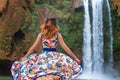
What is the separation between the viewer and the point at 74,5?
22.7 m

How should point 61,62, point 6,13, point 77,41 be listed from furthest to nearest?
point 77,41 < point 6,13 < point 61,62

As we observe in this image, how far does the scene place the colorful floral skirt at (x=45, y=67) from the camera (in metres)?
5.79

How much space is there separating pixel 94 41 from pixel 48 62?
16.8 meters

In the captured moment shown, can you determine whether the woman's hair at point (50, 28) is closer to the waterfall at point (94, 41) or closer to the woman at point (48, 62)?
the woman at point (48, 62)

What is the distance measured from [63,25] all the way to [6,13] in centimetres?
380

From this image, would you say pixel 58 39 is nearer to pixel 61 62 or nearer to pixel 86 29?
pixel 61 62

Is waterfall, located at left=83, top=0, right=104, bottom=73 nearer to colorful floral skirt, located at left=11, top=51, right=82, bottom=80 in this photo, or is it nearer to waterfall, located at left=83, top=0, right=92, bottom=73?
waterfall, located at left=83, top=0, right=92, bottom=73

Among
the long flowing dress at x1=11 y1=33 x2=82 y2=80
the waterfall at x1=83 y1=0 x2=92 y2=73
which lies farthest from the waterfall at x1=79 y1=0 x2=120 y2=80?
the long flowing dress at x1=11 y1=33 x2=82 y2=80

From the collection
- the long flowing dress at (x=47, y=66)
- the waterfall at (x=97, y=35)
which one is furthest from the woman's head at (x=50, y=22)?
the waterfall at (x=97, y=35)

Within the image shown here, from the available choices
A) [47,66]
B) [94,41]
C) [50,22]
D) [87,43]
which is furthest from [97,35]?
[47,66]

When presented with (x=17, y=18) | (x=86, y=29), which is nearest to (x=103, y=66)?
(x=86, y=29)

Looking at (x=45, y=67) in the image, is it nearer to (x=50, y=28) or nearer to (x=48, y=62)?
(x=48, y=62)

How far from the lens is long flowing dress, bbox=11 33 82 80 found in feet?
19.0

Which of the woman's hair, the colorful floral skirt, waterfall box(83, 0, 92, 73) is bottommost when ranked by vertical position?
Result: waterfall box(83, 0, 92, 73)
